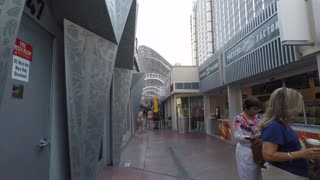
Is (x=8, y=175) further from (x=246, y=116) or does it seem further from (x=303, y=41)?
(x=303, y=41)

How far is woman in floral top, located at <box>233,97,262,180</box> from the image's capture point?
126 inches

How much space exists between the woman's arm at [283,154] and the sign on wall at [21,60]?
8.41 feet

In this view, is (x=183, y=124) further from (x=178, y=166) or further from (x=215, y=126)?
(x=178, y=166)

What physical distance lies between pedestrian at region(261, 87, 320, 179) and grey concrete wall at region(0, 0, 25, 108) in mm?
1828

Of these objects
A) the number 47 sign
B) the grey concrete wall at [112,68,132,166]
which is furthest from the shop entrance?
the number 47 sign

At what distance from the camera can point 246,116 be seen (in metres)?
3.57

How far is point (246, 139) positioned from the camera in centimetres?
319

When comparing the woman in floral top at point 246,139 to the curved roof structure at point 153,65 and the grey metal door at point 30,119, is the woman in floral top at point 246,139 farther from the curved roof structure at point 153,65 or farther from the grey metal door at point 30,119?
the curved roof structure at point 153,65

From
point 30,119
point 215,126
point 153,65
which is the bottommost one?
point 215,126

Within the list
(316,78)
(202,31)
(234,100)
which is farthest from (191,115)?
(202,31)

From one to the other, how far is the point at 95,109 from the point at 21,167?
1.59m

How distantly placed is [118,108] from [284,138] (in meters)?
5.98

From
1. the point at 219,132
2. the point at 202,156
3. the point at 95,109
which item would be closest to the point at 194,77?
the point at 219,132

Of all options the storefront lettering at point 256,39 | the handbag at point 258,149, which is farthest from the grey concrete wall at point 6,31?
the storefront lettering at point 256,39
